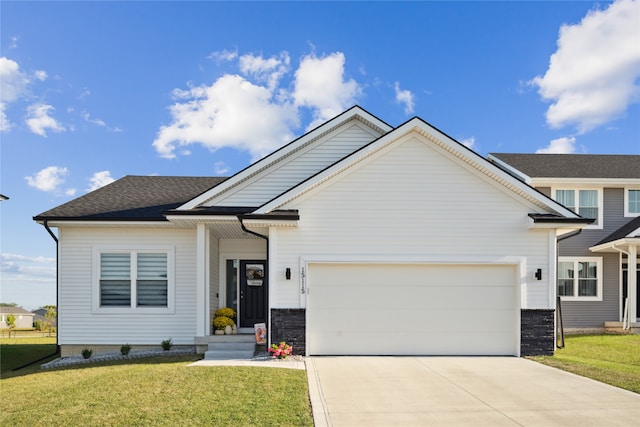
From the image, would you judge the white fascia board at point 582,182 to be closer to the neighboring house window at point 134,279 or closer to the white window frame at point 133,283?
the white window frame at point 133,283

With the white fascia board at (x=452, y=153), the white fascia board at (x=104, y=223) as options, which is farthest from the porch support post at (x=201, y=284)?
the white fascia board at (x=452, y=153)

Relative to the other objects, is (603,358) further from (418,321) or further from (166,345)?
(166,345)

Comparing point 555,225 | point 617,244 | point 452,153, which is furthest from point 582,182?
point 452,153

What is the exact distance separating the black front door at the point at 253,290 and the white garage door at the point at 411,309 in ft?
11.3

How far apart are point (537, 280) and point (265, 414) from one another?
774 centimetres

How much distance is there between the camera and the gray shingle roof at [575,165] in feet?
57.6

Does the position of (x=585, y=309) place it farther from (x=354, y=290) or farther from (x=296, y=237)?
(x=296, y=237)

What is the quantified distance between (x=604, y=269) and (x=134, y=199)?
55.8 ft

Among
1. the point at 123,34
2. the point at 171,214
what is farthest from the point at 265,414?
the point at 123,34

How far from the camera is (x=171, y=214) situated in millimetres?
11289

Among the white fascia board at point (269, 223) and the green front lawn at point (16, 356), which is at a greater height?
the white fascia board at point (269, 223)

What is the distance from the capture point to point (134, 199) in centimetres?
1378

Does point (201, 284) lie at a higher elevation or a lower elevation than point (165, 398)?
higher

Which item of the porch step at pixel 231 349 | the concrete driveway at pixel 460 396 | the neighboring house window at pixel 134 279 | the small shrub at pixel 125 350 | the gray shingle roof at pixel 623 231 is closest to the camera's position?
the concrete driveway at pixel 460 396
